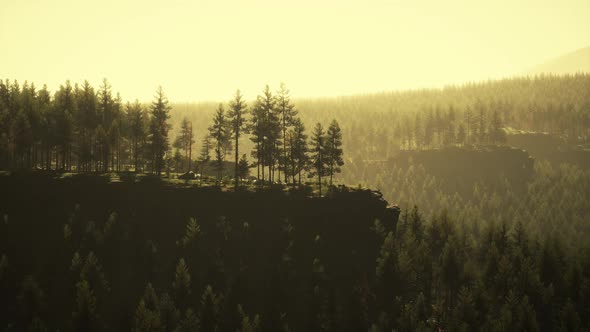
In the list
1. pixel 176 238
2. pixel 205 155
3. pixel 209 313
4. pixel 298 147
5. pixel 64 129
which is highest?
pixel 64 129

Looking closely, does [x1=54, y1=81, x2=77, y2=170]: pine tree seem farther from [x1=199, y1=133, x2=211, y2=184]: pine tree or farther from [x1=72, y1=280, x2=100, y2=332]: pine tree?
[x1=72, y1=280, x2=100, y2=332]: pine tree

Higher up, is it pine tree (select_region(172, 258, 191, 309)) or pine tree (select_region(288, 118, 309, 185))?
pine tree (select_region(288, 118, 309, 185))

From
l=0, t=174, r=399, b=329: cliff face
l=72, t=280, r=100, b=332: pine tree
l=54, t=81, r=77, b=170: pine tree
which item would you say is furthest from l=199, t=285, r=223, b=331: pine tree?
l=54, t=81, r=77, b=170: pine tree

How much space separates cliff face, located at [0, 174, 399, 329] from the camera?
51.3 metres

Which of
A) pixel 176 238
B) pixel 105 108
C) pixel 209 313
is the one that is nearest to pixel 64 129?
pixel 105 108

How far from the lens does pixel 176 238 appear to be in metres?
55.9

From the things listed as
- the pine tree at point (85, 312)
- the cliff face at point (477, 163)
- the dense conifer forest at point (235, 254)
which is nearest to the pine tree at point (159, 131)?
the dense conifer forest at point (235, 254)

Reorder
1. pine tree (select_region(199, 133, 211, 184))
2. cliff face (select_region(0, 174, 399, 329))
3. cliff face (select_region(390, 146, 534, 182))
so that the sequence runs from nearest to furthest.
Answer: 1. cliff face (select_region(0, 174, 399, 329))
2. pine tree (select_region(199, 133, 211, 184))
3. cliff face (select_region(390, 146, 534, 182))

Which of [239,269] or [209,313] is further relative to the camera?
[239,269]

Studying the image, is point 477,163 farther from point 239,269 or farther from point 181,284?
point 181,284

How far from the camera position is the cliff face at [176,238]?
168 feet

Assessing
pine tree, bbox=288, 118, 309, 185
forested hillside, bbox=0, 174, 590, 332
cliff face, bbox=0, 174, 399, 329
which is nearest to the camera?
forested hillside, bbox=0, 174, 590, 332

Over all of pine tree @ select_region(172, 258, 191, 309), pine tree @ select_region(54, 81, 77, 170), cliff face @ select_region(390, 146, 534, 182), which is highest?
pine tree @ select_region(54, 81, 77, 170)

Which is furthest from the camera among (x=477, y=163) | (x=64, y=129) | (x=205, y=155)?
(x=477, y=163)
